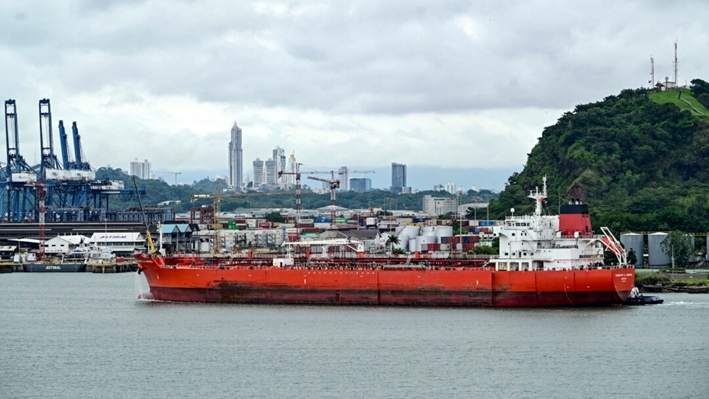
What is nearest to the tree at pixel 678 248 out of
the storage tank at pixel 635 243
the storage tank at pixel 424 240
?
the storage tank at pixel 635 243

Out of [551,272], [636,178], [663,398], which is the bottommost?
[663,398]

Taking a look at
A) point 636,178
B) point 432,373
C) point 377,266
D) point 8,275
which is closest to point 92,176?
point 8,275

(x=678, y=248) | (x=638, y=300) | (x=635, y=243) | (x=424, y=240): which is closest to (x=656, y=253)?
(x=635, y=243)

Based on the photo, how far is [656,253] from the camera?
82.9m

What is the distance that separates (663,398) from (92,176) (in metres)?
106

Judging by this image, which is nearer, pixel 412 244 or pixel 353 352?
pixel 353 352

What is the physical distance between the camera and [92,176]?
130000 millimetres

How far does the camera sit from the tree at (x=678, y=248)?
78.3 metres

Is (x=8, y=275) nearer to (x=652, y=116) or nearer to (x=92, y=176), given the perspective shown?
(x=92, y=176)

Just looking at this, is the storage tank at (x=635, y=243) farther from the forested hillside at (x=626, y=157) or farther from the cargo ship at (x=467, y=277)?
the cargo ship at (x=467, y=277)

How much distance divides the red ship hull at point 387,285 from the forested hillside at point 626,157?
5190 cm

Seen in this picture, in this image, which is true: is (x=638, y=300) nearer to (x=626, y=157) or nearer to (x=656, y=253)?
(x=656, y=253)

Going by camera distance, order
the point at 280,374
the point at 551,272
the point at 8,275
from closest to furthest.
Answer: the point at 280,374, the point at 551,272, the point at 8,275

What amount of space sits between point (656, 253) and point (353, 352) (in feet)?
162
